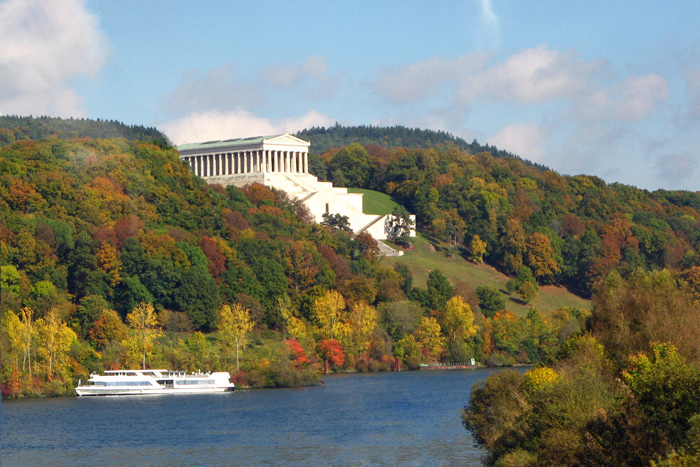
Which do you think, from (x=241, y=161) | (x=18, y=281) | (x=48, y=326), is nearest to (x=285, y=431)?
(x=48, y=326)

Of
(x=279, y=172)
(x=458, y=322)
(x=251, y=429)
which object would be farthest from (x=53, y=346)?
(x=279, y=172)

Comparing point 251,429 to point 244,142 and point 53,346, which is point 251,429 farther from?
point 244,142

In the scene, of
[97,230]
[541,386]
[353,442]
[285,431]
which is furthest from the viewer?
[97,230]

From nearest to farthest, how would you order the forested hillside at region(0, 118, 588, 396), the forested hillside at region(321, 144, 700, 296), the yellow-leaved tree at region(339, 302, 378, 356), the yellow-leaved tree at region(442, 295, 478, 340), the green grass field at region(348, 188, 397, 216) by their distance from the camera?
1. the forested hillside at region(0, 118, 588, 396)
2. the yellow-leaved tree at region(339, 302, 378, 356)
3. the yellow-leaved tree at region(442, 295, 478, 340)
4. the forested hillside at region(321, 144, 700, 296)
5. the green grass field at region(348, 188, 397, 216)

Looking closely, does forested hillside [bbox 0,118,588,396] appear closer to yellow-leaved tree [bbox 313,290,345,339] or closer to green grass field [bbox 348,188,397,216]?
yellow-leaved tree [bbox 313,290,345,339]

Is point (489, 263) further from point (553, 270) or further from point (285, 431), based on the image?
point (285, 431)

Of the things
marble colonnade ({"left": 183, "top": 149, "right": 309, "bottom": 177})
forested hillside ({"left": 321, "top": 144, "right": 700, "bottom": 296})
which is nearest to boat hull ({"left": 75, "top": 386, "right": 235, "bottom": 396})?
forested hillside ({"left": 321, "top": 144, "right": 700, "bottom": 296})

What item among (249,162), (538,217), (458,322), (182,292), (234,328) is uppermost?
(249,162)
